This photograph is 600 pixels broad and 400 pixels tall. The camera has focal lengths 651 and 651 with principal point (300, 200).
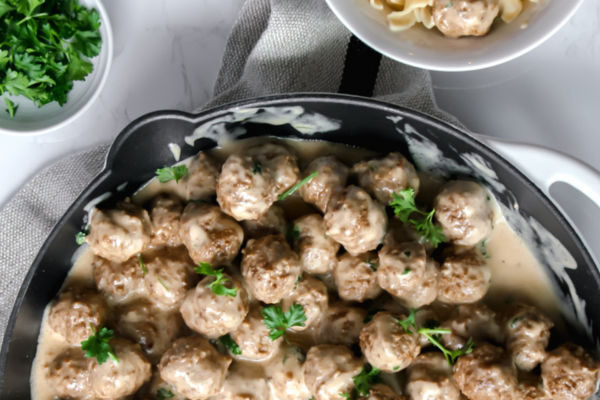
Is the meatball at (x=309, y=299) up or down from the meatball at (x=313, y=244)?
down

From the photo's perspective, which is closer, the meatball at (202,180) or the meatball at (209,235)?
the meatball at (209,235)

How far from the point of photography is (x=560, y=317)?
10.5 ft

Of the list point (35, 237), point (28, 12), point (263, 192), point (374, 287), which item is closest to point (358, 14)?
point (263, 192)

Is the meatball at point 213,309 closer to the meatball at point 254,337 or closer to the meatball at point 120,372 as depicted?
the meatball at point 254,337

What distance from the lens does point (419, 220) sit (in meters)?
3.10

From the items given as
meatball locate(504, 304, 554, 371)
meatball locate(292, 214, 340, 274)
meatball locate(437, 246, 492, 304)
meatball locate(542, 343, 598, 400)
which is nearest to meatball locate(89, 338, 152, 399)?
meatball locate(292, 214, 340, 274)

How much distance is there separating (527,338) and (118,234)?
1936mm

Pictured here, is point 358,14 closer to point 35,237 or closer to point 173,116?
point 173,116

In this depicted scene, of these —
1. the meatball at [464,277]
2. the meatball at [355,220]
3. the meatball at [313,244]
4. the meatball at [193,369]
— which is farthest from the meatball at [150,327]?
the meatball at [464,277]

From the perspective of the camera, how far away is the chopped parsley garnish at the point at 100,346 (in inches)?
117

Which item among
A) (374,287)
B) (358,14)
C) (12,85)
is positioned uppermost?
(358,14)

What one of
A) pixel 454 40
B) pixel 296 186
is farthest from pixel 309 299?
pixel 454 40

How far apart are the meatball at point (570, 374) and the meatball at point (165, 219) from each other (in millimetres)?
1849

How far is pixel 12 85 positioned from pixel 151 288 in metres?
1.21
